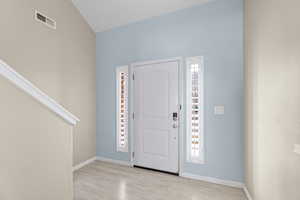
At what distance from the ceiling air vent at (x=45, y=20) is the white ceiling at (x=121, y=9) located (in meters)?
0.74

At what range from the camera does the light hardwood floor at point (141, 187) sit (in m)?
2.38

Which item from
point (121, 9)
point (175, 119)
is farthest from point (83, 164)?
point (121, 9)

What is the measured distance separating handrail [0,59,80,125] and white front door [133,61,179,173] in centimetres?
183

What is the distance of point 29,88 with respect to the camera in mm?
1353

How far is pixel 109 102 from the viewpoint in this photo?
152 inches

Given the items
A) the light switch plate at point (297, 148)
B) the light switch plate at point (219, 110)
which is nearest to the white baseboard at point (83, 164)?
the light switch plate at point (219, 110)

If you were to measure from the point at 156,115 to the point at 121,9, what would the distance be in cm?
223

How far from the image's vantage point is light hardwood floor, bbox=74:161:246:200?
238 centimetres

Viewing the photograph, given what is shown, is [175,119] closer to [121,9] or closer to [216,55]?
[216,55]

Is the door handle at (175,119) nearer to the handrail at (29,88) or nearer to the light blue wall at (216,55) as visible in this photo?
the light blue wall at (216,55)

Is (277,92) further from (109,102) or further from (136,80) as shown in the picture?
(109,102)

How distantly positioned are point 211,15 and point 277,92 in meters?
1.96


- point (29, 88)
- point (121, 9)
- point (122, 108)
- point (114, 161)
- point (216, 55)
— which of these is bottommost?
point (114, 161)

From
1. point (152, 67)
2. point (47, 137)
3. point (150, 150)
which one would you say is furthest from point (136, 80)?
point (47, 137)
